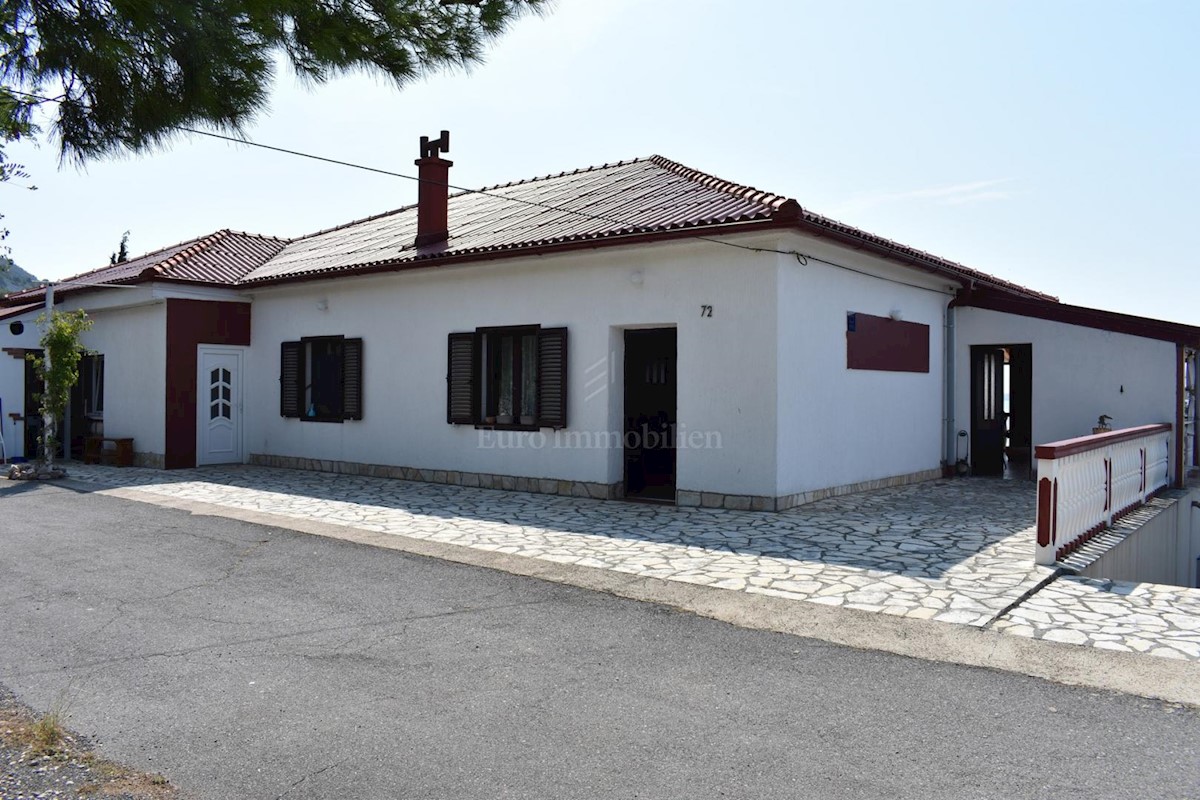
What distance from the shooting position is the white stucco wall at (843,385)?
9789 millimetres

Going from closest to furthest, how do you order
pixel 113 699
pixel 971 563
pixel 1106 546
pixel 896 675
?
pixel 113 699 → pixel 896 675 → pixel 971 563 → pixel 1106 546

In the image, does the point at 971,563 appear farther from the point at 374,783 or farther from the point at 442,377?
the point at 442,377

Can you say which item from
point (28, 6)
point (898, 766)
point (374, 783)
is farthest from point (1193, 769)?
point (28, 6)

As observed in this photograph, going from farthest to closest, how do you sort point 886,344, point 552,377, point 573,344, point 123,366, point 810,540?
point 123,366 < point 886,344 < point 552,377 < point 573,344 < point 810,540

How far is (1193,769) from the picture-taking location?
3375mm

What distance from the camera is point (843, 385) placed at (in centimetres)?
1087

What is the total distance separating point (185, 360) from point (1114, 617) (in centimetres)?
1417

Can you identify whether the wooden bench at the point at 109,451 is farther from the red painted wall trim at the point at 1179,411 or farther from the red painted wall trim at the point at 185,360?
the red painted wall trim at the point at 1179,411

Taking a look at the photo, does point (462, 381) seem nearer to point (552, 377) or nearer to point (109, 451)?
point (552, 377)

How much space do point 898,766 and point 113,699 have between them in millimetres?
3585

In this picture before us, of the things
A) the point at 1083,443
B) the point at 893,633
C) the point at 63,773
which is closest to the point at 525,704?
the point at 63,773

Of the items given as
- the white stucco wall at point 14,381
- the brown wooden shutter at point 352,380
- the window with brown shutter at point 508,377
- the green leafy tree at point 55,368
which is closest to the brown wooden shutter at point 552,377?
the window with brown shutter at point 508,377

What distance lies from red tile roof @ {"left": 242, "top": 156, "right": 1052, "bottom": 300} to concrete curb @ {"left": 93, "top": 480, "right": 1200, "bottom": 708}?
4.35 m

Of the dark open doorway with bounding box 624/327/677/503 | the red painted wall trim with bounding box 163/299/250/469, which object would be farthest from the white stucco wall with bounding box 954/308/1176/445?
the red painted wall trim with bounding box 163/299/250/469
